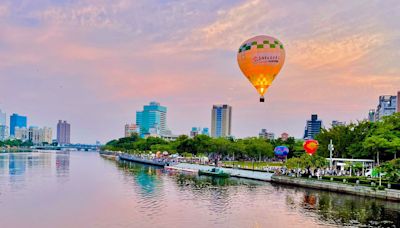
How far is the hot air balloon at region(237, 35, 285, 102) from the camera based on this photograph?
41.7m

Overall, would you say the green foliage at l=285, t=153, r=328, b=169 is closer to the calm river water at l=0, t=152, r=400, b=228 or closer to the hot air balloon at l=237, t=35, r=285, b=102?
the calm river water at l=0, t=152, r=400, b=228

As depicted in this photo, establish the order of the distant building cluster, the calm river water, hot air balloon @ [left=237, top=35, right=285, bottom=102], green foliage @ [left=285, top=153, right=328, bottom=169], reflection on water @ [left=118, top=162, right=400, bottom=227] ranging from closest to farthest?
the calm river water < reflection on water @ [left=118, top=162, right=400, bottom=227] < hot air balloon @ [left=237, top=35, right=285, bottom=102] < green foliage @ [left=285, top=153, right=328, bottom=169] < the distant building cluster

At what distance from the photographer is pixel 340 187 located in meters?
44.7

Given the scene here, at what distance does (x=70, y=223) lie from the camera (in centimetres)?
3009

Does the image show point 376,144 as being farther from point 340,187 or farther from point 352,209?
point 352,209

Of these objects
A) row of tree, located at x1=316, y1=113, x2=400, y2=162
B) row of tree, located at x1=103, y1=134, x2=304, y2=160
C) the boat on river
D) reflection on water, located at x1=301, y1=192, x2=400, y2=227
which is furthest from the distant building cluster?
reflection on water, located at x1=301, y1=192, x2=400, y2=227

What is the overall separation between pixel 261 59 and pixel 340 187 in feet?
54.1

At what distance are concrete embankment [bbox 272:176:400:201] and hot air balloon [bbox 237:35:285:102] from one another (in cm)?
1346

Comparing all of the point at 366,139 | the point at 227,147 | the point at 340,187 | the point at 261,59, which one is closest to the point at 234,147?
the point at 227,147

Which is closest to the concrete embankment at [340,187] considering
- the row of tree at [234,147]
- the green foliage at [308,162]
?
the green foliage at [308,162]

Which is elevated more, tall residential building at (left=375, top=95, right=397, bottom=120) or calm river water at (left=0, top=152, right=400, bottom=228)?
tall residential building at (left=375, top=95, right=397, bottom=120)

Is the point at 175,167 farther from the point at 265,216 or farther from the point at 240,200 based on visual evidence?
the point at 265,216

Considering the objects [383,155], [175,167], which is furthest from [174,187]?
[175,167]

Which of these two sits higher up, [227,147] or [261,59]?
[261,59]
